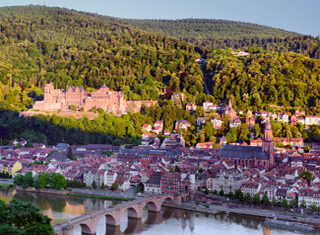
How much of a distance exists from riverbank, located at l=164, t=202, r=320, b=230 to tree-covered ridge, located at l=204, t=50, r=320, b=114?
987 inches

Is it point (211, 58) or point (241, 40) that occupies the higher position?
point (241, 40)

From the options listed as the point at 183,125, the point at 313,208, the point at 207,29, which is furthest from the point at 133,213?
the point at 207,29

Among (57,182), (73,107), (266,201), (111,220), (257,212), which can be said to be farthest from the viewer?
(73,107)

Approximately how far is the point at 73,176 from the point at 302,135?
22590mm

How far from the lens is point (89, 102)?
5116cm

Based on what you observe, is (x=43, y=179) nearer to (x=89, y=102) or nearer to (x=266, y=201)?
(x=266, y=201)

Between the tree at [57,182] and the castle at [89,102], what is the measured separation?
19.4m

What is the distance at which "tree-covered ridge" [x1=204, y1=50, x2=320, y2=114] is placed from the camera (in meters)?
52.5

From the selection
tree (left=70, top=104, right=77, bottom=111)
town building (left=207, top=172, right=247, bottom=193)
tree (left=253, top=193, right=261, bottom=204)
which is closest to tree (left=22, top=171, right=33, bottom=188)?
town building (left=207, top=172, right=247, bottom=193)

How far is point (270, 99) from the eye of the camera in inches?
2068

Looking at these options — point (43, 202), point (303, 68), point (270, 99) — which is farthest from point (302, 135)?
point (43, 202)

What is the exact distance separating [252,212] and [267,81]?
106 ft

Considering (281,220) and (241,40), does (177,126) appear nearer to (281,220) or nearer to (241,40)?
(281,220)

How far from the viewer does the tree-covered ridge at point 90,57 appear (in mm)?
59372
